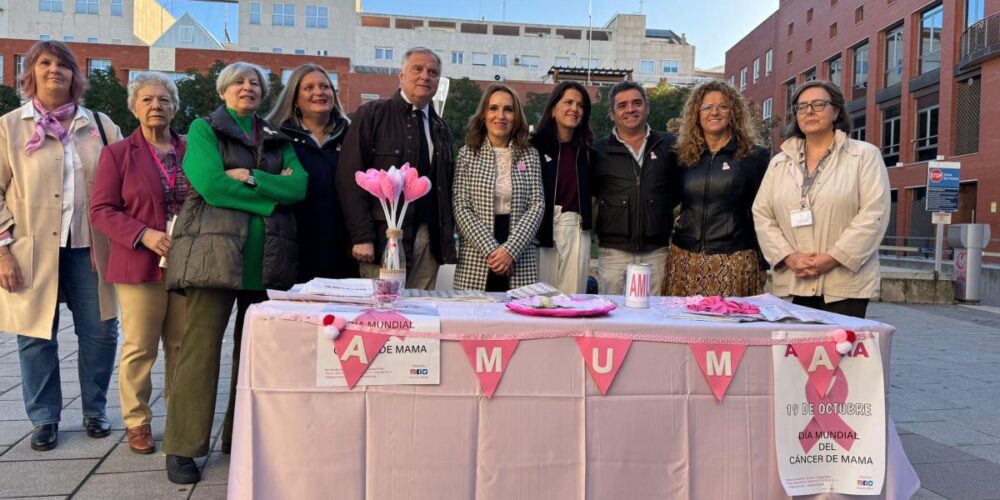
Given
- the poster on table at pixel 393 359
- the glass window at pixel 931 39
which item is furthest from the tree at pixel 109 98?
the glass window at pixel 931 39

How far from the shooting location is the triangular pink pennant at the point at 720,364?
244cm

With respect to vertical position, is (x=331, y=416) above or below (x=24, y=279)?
below

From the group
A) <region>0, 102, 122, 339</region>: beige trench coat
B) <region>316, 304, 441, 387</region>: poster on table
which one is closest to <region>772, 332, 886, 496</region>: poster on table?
<region>316, 304, 441, 387</region>: poster on table

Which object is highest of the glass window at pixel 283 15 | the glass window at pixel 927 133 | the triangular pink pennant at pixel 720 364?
the glass window at pixel 283 15

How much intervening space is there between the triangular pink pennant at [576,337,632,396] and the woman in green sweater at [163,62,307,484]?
1.51m

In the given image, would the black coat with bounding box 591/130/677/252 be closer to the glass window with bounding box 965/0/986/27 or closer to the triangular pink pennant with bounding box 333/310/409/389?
the triangular pink pennant with bounding box 333/310/409/389

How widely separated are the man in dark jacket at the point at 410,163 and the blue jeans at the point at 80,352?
138cm

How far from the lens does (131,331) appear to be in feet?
11.4

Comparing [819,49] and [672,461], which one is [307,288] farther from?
[819,49]

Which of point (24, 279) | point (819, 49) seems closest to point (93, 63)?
point (819, 49)

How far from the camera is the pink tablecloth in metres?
2.35

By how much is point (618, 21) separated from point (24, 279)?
221 feet

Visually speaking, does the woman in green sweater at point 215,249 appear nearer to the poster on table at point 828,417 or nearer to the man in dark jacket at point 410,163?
the man in dark jacket at point 410,163

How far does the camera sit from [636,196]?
398 centimetres
